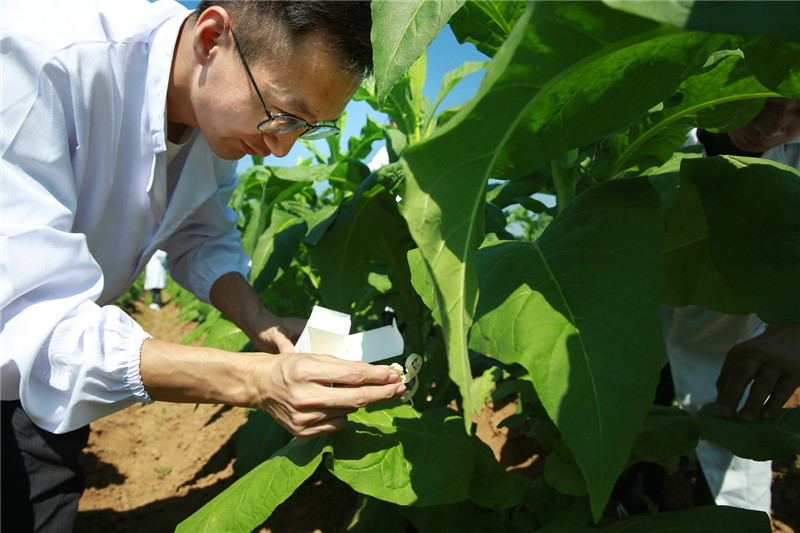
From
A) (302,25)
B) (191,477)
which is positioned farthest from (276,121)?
(191,477)

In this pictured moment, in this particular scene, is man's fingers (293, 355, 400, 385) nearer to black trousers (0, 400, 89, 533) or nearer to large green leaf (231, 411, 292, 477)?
black trousers (0, 400, 89, 533)

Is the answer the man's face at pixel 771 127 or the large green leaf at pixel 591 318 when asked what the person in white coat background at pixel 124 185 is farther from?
the man's face at pixel 771 127

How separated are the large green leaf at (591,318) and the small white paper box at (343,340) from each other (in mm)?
319

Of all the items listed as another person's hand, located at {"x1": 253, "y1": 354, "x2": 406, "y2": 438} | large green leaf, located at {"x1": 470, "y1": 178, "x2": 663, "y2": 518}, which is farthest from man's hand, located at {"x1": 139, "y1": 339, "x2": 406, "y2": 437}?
large green leaf, located at {"x1": 470, "y1": 178, "x2": 663, "y2": 518}

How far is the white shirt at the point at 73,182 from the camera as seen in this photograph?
3.21ft

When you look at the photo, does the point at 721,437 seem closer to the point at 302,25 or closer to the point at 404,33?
the point at 404,33

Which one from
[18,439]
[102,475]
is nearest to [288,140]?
[18,439]

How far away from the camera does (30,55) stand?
1035 millimetres

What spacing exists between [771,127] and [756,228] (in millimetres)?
880

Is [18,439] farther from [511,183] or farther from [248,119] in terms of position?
[511,183]

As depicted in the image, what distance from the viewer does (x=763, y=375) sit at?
1.15 metres

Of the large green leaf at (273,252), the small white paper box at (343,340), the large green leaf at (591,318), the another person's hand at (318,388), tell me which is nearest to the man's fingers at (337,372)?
the another person's hand at (318,388)

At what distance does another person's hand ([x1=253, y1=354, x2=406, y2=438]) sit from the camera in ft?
3.36

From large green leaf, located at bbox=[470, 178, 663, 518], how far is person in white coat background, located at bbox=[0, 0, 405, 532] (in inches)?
13.3
